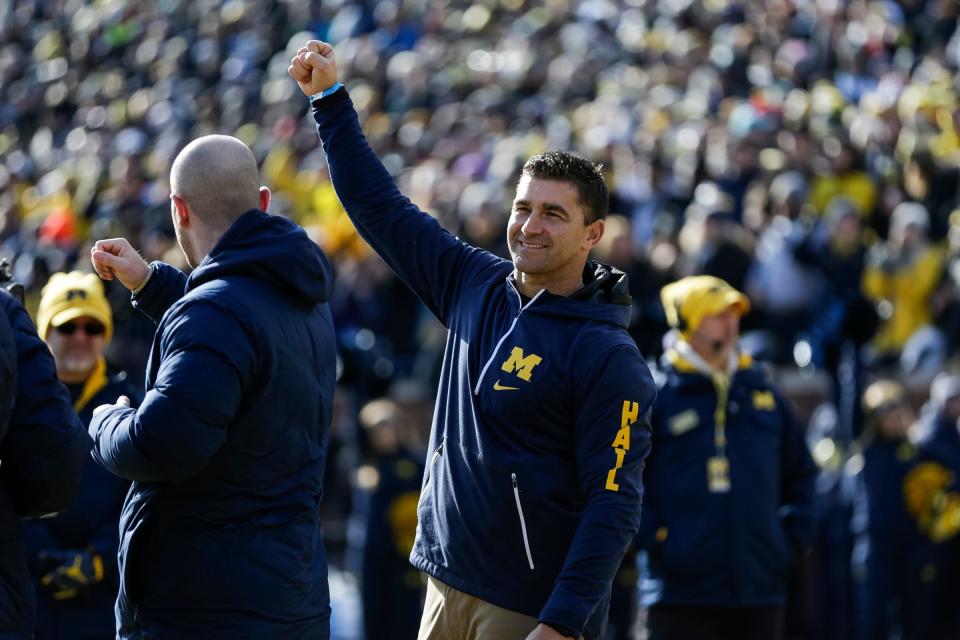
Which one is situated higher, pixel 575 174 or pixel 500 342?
pixel 575 174

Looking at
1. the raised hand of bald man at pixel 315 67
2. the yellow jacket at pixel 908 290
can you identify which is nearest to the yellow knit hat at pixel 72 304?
the raised hand of bald man at pixel 315 67

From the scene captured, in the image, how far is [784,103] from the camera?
1917 centimetres

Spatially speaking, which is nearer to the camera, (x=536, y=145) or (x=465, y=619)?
(x=465, y=619)

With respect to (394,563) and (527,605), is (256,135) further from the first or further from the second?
(527,605)

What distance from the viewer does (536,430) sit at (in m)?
5.14

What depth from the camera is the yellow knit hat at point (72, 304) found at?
6934 millimetres

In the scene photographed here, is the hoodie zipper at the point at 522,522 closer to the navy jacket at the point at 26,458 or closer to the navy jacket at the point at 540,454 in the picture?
the navy jacket at the point at 540,454

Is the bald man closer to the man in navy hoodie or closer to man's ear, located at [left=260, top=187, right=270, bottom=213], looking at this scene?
man's ear, located at [left=260, top=187, right=270, bottom=213]

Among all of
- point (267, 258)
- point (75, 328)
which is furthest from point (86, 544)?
point (267, 258)

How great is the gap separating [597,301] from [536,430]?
456 mm

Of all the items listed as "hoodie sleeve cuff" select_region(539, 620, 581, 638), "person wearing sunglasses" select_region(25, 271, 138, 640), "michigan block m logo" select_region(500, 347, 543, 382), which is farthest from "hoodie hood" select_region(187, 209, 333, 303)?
"person wearing sunglasses" select_region(25, 271, 138, 640)

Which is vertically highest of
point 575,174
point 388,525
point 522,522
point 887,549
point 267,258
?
point 575,174

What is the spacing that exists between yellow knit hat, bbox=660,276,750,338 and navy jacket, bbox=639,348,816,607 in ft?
0.73

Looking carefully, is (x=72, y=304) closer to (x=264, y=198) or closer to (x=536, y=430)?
(x=264, y=198)
